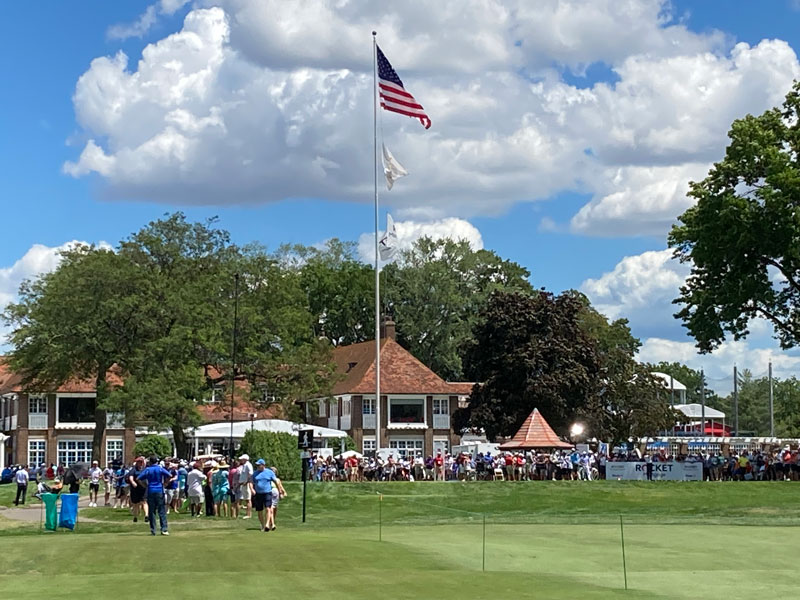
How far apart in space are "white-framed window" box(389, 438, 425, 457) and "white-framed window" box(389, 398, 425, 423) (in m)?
1.43

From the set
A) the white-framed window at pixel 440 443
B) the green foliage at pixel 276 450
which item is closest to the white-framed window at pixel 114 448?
the white-framed window at pixel 440 443

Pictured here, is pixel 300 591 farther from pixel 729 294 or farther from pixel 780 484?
pixel 729 294

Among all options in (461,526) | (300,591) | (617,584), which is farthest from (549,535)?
(300,591)

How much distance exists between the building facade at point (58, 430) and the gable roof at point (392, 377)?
620 inches

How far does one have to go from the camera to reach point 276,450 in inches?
1935

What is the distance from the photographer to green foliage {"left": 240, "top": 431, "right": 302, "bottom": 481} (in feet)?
158

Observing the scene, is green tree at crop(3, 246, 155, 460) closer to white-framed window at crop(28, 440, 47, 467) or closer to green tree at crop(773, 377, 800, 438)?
white-framed window at crop(28, 440, 47, 467)

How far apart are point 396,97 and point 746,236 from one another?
16.5 meters

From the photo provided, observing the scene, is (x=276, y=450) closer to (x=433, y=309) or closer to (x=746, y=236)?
(x=746, y=236)

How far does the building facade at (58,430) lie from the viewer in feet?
270

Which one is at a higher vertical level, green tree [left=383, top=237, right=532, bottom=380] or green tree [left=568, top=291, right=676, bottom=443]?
green tree [left=383, top=237, right=532, bottom=380]

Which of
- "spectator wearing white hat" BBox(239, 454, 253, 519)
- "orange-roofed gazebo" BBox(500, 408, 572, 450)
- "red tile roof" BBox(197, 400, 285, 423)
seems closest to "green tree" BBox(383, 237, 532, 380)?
"red tile roof" BBox(197, 400, 285, 423)

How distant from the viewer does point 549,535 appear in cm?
2939

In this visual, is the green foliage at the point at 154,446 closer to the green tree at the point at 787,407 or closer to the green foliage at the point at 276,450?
the green foliage at the point at 276,450
